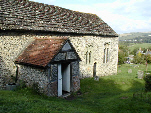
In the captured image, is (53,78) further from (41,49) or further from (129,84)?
(129,84)

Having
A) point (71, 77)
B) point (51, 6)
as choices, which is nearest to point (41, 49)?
point (71, 77)

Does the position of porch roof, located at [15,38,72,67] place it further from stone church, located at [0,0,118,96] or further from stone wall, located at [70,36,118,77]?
stone wall, located at [70,36,118,77]

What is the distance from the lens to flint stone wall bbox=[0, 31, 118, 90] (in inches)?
391

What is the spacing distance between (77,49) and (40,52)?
5.96 metres

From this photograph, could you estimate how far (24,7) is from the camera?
1272 cm

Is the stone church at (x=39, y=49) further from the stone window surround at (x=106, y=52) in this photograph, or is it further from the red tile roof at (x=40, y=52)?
the stone window surround at (x=106, y=52)

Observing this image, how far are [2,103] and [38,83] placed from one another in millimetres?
3085

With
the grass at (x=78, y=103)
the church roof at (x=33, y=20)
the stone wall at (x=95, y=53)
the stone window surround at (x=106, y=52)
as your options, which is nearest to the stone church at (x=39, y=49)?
the church roof at (x=33, y=20)

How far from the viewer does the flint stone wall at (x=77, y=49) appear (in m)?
9.92

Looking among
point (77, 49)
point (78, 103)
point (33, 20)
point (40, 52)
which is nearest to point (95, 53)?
point (77, 49)

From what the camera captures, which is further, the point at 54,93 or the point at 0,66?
the point at 0,66

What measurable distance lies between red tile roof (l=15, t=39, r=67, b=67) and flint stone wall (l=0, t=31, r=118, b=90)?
26.0 inches

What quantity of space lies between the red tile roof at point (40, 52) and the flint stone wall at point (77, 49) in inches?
26.0

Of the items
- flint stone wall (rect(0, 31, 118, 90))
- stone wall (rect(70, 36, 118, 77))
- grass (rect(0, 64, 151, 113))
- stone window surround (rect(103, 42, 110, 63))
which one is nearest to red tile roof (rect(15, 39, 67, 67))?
flint stone wall (rect(0, 31, 118, 90))
